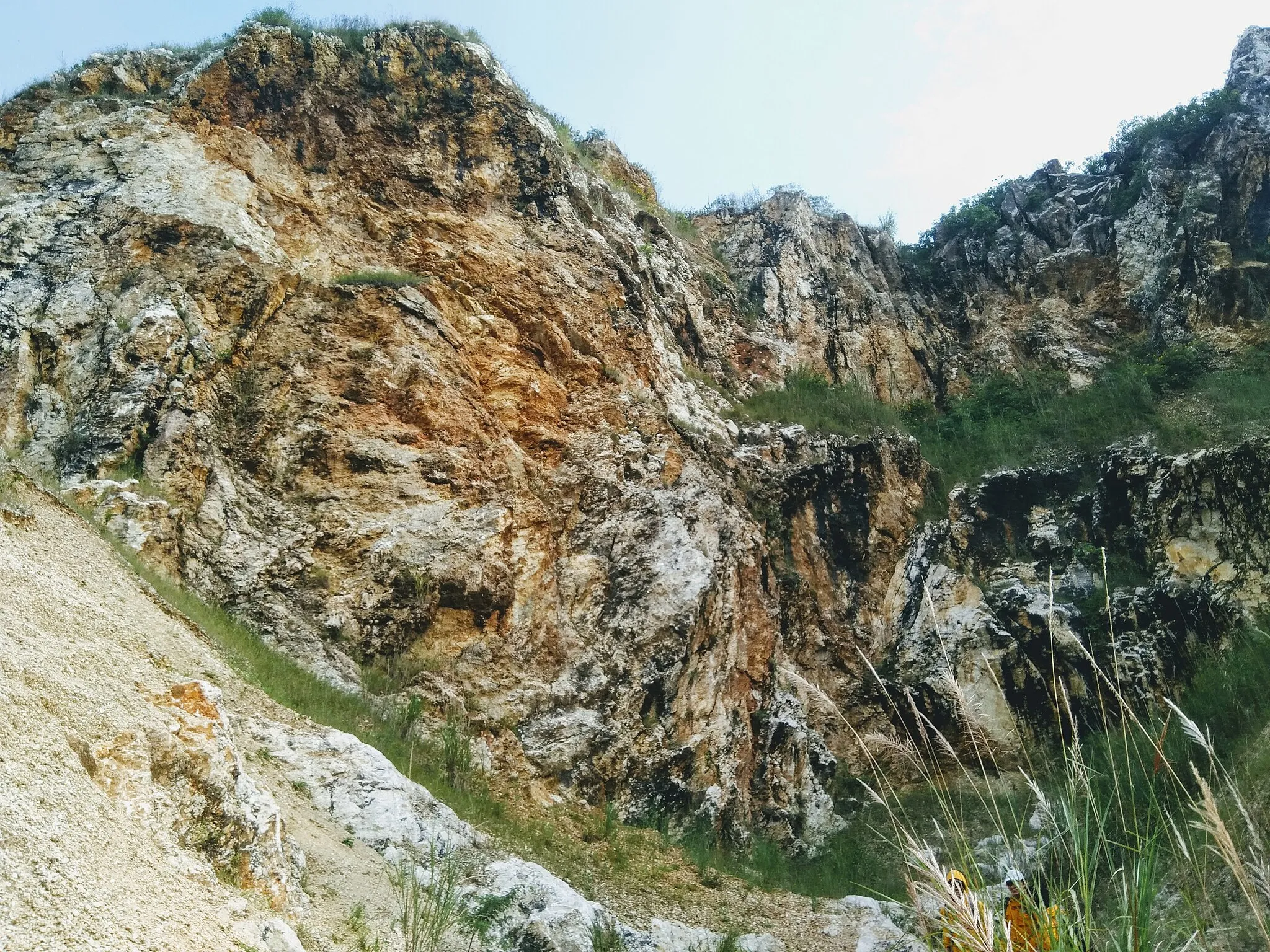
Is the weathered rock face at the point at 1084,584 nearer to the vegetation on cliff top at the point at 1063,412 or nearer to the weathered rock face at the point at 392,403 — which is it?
the vegetation on cliff top at the point at 1063,412

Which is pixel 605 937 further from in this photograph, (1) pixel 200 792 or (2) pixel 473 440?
(2) pixel 473 440

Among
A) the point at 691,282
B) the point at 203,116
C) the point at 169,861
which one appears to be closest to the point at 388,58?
the point at 203,116

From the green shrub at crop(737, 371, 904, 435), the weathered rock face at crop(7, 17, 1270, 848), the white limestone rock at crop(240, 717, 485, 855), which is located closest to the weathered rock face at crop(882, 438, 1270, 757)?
the weathered rock face at crop(7, 17, 1270, 848)

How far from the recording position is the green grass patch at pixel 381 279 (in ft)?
35.0

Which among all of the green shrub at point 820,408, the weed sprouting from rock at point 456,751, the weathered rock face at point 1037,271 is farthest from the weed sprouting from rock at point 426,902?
the weathered rock face at point 1037,271

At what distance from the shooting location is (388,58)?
13.3 m

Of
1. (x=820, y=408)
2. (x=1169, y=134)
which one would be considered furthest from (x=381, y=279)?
(x=1169, y=134)

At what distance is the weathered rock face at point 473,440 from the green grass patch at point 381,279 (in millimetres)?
55

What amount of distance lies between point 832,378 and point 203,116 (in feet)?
38.5

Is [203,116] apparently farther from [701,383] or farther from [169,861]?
[169,861]

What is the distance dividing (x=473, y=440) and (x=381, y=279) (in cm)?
256

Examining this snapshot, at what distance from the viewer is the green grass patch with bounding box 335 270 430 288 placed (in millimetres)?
10656

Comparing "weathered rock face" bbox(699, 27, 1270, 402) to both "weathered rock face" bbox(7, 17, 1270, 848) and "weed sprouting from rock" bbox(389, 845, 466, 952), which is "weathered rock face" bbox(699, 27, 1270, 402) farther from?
"weed sprouting from rock" bbox(389, 845, 466, 952)

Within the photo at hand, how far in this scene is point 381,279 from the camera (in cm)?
1081
